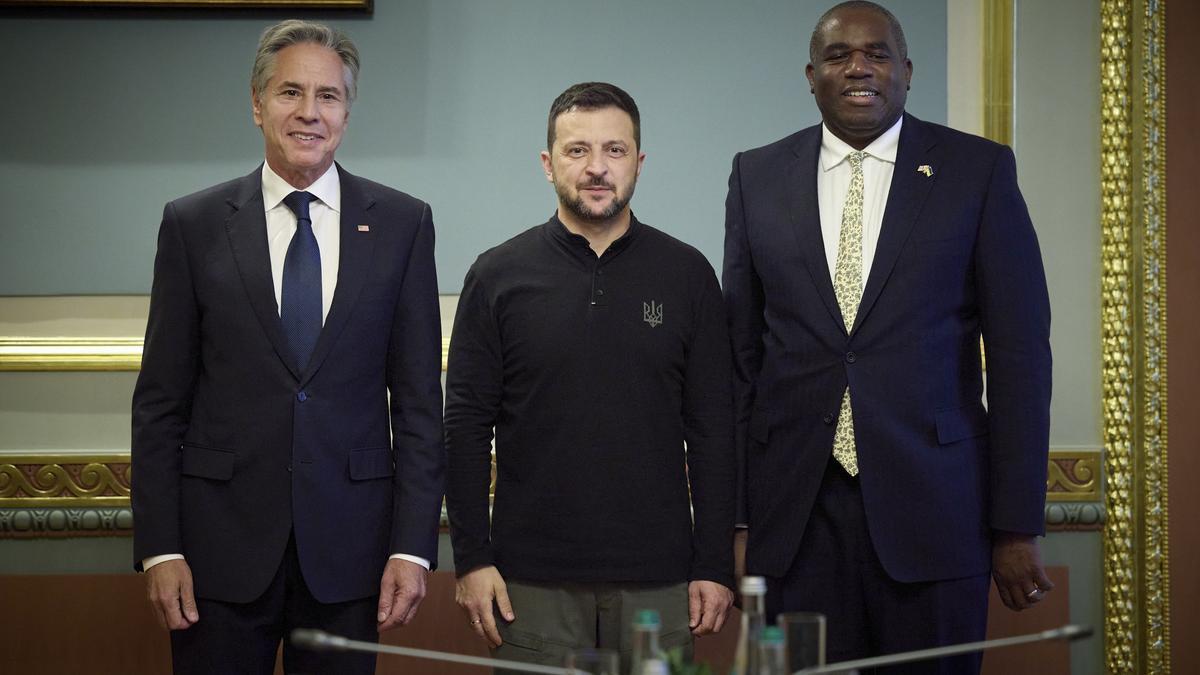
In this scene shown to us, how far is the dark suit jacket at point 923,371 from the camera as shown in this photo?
204 cm

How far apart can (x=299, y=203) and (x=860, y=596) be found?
1125 millimetres

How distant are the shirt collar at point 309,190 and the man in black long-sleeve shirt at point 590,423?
271 millimetres

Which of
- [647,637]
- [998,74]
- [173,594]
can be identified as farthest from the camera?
[998,74]

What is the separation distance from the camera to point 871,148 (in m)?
2.18

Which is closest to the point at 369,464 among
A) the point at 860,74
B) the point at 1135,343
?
the point at 860,74

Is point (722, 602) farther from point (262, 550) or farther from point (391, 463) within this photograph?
point (262, 550)

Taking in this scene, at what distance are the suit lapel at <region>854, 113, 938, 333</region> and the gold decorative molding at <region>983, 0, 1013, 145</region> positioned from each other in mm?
820

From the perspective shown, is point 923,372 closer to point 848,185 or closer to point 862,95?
point 848,185

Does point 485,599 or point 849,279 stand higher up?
point 849,279

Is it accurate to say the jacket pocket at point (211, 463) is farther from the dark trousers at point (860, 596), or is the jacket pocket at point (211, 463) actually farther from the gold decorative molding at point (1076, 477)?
the gold decorative molding at point (1076, 477)

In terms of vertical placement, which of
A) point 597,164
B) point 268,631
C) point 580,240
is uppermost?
point 597,164

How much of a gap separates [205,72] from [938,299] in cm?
177

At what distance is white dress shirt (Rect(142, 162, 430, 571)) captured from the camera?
207 centimetres

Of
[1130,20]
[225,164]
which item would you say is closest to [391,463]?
[225,164]
